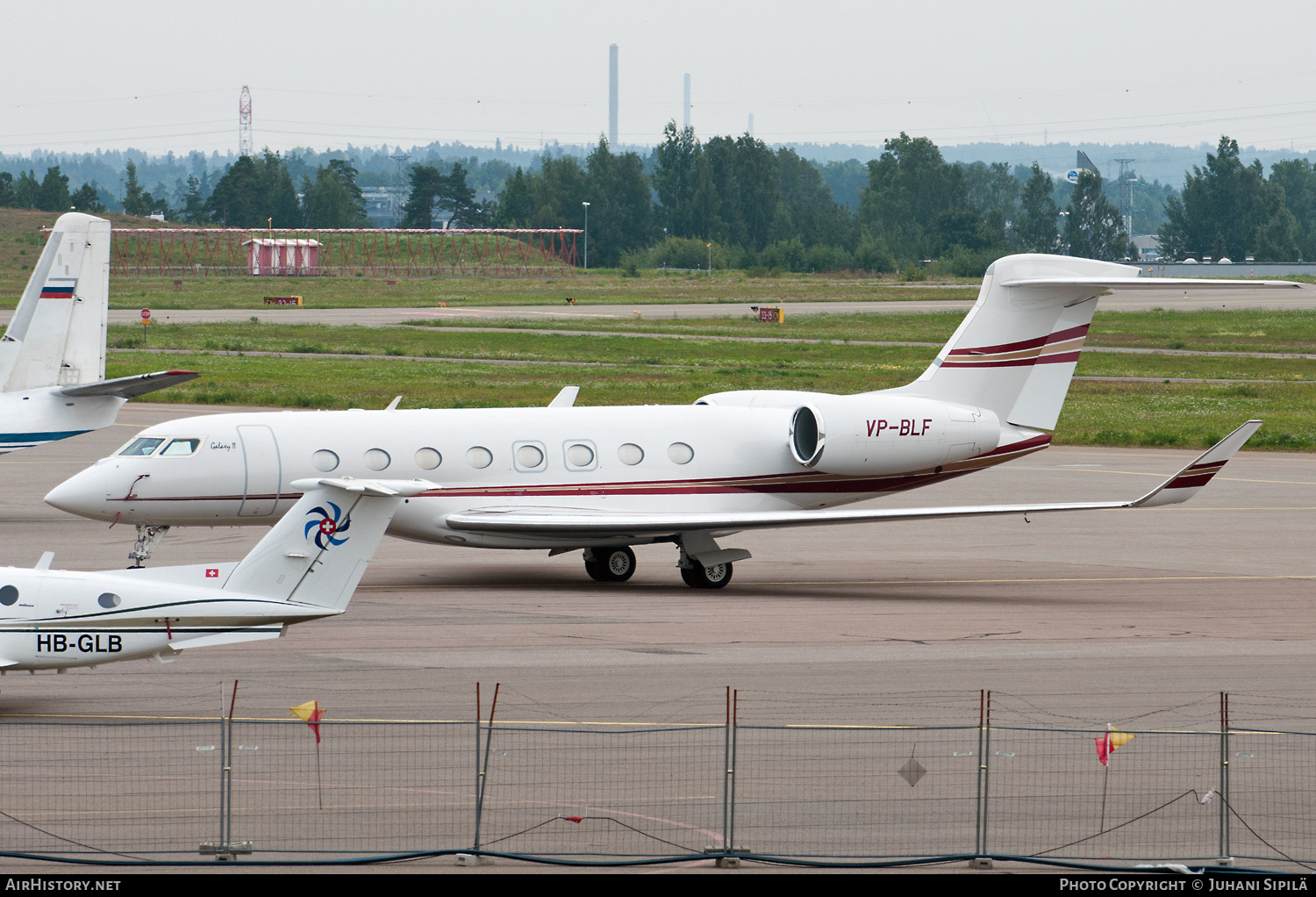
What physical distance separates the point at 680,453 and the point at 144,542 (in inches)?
380

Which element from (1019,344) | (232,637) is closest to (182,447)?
(232,637)

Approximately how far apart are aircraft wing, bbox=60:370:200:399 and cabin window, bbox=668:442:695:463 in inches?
339

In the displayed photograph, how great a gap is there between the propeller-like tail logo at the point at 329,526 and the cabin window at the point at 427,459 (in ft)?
25.7

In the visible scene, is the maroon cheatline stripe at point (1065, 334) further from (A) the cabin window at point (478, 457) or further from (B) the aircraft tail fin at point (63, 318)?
(B) the aircraft tail fin at point (63, 318)

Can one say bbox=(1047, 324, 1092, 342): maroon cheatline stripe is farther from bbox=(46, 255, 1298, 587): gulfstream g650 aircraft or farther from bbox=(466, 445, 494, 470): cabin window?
bbox=(466, 445, 494, 470): cabin window

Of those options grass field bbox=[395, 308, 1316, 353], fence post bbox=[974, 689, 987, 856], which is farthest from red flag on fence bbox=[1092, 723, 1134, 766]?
grass field bbox=[395, 308, 1316, 353]

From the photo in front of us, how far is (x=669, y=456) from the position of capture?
28.0 meters

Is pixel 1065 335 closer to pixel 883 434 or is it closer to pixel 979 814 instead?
pixel 883 434

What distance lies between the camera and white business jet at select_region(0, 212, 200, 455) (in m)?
32.4

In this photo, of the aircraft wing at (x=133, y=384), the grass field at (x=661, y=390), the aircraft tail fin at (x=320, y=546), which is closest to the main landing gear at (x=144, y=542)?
the aircraft wing at (x=133, y=384)
